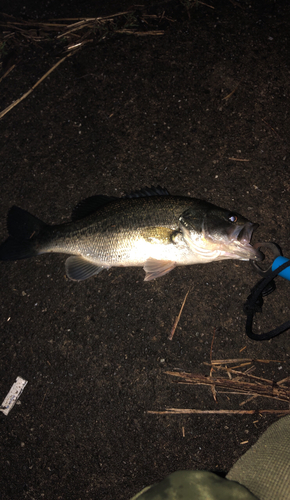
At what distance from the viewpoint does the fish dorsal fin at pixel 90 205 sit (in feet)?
10.8

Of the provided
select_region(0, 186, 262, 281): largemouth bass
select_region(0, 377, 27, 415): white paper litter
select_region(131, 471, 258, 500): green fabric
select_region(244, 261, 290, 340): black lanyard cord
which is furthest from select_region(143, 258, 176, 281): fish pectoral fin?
select_region(0, 377, 27, 415): white paper litter

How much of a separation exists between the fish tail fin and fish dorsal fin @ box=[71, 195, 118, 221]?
1.43ft

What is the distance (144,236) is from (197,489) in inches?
88.6

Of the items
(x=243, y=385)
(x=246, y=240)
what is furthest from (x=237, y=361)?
(x=246, y=240)

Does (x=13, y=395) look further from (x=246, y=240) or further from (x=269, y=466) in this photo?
(x=246, y=240)

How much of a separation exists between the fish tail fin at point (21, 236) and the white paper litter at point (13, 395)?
150 cm

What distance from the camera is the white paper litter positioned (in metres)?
3.45

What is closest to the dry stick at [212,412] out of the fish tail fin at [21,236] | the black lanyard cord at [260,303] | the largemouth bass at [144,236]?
the black lanyard cord at [260,303]

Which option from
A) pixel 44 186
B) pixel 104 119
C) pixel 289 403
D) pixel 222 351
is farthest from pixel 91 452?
pixel 104 119

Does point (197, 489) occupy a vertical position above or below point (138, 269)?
below

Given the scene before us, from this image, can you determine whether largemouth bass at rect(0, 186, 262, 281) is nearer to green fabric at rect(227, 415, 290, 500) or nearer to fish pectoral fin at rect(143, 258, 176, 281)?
fish pectoral fin at rect(143, 258, 176, 281)

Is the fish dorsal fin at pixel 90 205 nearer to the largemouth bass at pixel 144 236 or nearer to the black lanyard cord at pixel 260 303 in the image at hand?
the largemouth bass at pixel 144 236

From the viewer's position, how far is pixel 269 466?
2.68 m

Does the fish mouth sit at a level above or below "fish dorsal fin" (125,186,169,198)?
below
